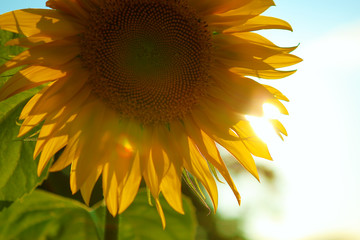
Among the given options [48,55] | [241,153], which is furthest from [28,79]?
[241,153]

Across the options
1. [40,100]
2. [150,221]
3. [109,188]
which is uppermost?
[40,100]

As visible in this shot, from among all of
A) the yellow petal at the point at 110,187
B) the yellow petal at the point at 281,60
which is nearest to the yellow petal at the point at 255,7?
the yellow petal at the point at 281,60

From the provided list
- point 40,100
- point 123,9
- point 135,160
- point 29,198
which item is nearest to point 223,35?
point 123,9

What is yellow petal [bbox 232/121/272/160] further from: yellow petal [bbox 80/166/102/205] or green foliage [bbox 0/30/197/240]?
yellow petal [bbox 80/166/102/205]

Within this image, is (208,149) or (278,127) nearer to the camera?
(278,127)

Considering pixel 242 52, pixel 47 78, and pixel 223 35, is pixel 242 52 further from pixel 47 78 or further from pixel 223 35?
pixel 47 78

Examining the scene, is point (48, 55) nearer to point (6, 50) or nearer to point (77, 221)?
point (6, 50)
